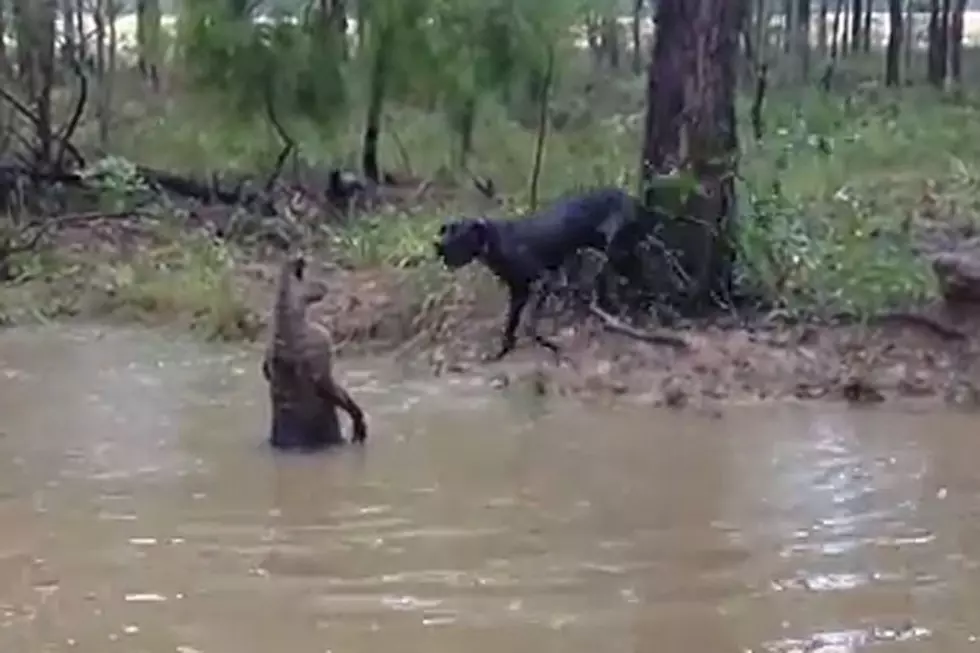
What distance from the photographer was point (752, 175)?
14.9 meters

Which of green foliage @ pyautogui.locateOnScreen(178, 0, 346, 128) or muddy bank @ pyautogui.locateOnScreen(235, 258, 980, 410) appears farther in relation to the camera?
green foliage @ pyautogui.locateOnScreen(178, 0, 346, 128)

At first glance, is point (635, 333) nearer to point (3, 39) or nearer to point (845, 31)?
point (3, 39)

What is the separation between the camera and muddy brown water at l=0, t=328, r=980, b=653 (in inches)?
229

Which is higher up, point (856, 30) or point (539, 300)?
point (856, 30)

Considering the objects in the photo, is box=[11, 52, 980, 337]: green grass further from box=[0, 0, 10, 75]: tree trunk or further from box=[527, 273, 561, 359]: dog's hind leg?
box=[0, 0, 10, 75]: tree trunk

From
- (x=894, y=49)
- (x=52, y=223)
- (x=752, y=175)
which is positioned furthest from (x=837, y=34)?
(x=52, y=223)

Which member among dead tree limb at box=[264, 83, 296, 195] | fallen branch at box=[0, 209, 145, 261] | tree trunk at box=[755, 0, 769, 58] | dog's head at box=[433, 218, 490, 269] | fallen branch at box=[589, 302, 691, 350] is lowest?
fallen branch at box=[589, 302, 691, 350]

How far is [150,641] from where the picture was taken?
568 cm

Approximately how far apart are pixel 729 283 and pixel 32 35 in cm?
843

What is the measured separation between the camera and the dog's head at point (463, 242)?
1118 centimetres

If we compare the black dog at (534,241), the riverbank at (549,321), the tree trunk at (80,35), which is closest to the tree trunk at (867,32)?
the riverbank at (549,321)

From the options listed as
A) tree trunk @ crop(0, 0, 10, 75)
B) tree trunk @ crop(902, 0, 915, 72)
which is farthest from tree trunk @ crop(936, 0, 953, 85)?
tree trunk @ crop(0, 0, 10, 75)

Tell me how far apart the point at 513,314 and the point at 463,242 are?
0.50 m

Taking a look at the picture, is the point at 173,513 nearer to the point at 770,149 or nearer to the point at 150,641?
the point at 150,641
